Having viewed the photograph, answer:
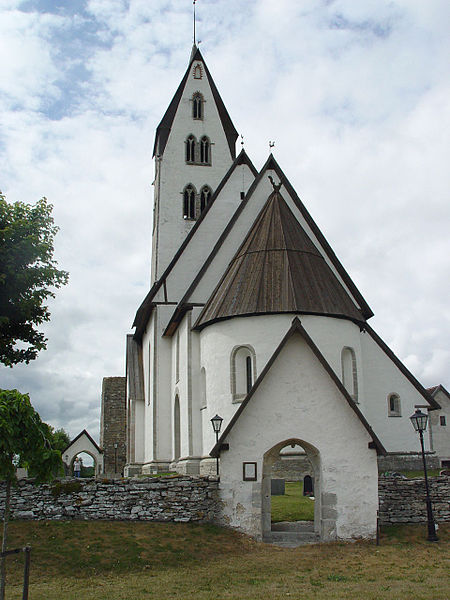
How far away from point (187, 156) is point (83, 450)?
84.9 ft

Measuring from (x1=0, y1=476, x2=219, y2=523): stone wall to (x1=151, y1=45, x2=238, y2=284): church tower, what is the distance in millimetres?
18548

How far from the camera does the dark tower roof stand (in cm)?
3947

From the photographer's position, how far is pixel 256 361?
2242 cm

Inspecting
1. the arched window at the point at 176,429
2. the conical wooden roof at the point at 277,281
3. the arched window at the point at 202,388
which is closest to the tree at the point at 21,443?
the conical wooden roof at the point at 277,281

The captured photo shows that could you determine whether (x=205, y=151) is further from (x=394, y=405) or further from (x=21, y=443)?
(x=21, y=443)

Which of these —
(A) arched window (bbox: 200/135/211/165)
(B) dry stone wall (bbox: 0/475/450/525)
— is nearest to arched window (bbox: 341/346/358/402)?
(B) dry stone wall (bbox: 0/475/450/525)

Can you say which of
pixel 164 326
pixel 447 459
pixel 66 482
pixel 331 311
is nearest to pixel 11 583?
pixel 66 482

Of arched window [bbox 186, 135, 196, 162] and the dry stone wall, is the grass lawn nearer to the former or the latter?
the dry stone wall

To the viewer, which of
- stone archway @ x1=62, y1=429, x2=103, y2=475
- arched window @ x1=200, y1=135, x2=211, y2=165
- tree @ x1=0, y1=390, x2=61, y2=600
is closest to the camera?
tree @ x1=0, y1=390, x2=61, y2=600

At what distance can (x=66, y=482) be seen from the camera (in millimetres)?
18375

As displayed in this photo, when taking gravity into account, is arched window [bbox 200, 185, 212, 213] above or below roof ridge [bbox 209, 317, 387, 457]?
above

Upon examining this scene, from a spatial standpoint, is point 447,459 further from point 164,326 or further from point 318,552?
point 318,552

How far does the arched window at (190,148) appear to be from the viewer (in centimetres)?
3912

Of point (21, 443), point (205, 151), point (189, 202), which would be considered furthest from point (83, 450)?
point (21, 443)
